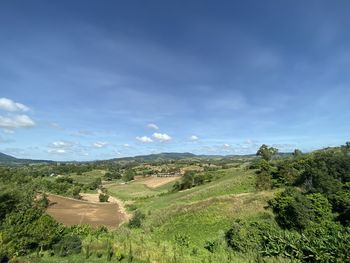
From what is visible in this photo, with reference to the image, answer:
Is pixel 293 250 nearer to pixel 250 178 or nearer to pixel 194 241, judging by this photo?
pixel 194 241

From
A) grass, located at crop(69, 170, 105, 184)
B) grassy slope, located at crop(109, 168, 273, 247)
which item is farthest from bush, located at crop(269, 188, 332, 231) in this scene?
grass, located at crop(69, 170, 105, 184)

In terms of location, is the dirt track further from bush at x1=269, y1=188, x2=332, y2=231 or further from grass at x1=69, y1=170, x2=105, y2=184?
grass at x1=69, y1=170, x2=105, y2=184

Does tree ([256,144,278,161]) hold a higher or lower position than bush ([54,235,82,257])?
higher

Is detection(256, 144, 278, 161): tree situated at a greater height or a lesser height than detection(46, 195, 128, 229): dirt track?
greater

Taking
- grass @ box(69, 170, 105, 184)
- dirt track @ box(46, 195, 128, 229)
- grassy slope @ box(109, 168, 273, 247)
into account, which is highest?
grass @ box(69, 170, 105, 184)

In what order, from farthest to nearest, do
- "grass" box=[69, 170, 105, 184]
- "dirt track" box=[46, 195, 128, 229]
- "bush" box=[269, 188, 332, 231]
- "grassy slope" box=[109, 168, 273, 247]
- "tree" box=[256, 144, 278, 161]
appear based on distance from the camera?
"grass" box=[69, 170, 105, 184], "tree" box=[256, 144, 278, 161], "dirt track" box=[46, 195, 128, 229], "grassy slope" box=[109, 168, 273, 247], "bush" box=[269, 188, 332, 231]

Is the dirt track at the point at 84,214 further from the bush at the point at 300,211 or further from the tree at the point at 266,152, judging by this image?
the tree at the point at 266,152

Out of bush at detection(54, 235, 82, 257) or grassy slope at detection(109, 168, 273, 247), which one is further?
grassy slope at detection(109, 168, 273, 247)

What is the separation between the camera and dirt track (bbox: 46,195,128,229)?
48875 millimetres

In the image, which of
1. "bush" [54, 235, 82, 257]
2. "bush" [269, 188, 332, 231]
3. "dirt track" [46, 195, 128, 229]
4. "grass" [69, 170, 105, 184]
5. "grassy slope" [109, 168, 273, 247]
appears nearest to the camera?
"bush" [54, 235, 82, 257]

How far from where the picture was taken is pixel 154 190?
3620 inches

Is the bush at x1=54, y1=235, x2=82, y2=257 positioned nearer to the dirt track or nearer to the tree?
Result: the dirt track

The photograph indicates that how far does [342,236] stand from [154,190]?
247 feet

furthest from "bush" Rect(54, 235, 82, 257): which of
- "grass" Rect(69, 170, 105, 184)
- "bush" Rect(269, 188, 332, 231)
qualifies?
"grass" Rect(69, 170, 105, 184)
